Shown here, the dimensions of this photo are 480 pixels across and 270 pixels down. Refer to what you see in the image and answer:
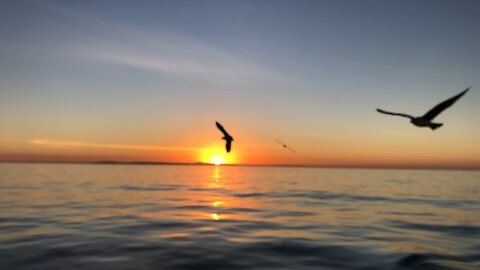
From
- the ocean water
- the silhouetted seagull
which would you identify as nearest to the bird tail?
the silhouetted seagull

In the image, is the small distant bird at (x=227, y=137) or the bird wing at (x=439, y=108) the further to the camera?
the small distant bird at (x=227, y=137)

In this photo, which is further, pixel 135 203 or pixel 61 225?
pixel 135 203

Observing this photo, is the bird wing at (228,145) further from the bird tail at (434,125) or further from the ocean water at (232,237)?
the bird tail at (434,125)

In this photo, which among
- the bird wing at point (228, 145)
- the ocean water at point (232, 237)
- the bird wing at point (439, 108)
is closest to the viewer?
the bird wing at point (439, 108)

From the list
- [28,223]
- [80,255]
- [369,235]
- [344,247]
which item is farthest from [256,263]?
[28,223]

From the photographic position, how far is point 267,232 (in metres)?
19.3

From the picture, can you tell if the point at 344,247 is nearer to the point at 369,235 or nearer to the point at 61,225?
the point at 369,235

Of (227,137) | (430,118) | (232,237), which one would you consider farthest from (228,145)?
(430,118)

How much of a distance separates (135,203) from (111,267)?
754 inches

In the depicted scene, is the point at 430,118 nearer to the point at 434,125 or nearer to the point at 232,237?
the point at 434,125

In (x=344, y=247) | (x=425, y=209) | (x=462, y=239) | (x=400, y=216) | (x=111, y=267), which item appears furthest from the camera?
(x=425, y=209)

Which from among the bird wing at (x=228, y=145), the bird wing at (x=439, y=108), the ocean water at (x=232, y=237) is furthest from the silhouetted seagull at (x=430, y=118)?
the bird wing at (x=228, y=145)

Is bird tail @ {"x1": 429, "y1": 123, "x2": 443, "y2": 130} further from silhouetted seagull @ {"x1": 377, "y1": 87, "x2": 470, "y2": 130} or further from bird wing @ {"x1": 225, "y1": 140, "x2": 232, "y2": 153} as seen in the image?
bird wing @ {"x1": 225, "y1": 140, "x2": 232, "y2": 153}

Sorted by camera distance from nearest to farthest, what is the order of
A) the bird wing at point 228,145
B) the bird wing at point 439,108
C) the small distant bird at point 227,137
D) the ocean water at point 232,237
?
the bird wing at point 439,108, the ocean water at point 232,237, the bird wing at point 228,145, the small distant bird at point 227,137
